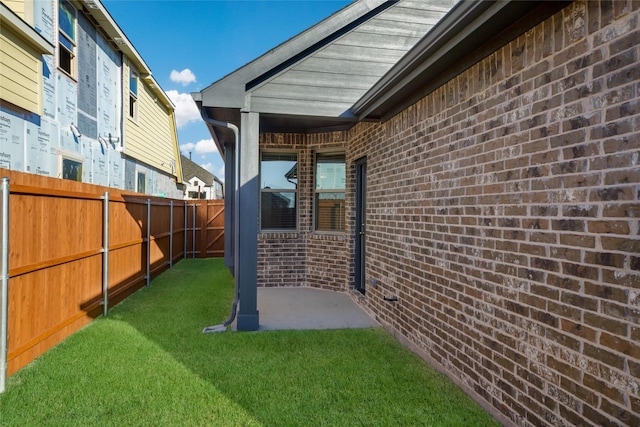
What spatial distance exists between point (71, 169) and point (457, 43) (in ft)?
26.0

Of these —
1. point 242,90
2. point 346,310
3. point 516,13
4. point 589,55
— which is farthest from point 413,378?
point 242,90

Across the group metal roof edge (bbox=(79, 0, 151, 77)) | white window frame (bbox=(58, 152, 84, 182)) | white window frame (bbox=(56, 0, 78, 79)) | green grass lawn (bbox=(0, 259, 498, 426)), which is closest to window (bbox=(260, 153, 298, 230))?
green grass lawn (bbox=(0, 259, 498, 426))

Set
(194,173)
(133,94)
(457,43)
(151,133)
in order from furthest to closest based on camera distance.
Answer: (194,173) → (151,133) → (133,94) → (457,43)

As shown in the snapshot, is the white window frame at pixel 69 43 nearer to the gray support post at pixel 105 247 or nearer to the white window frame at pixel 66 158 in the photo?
the white window frame at pixel 66 158

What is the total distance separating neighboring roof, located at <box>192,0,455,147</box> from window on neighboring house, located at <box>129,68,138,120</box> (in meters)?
6.86

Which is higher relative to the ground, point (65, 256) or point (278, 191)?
point (278, 191)

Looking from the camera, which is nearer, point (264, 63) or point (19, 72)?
point (264, 63)

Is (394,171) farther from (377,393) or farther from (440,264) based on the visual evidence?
(377,393)

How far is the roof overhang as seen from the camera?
260 cm

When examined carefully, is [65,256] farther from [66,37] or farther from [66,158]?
[66,37]

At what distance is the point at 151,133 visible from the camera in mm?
12891

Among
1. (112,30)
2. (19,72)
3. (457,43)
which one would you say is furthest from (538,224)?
(112,30)

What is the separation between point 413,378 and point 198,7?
1233 cm

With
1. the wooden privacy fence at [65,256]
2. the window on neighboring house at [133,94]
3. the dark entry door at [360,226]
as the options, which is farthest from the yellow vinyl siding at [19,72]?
the dark entry door at [360,226]
